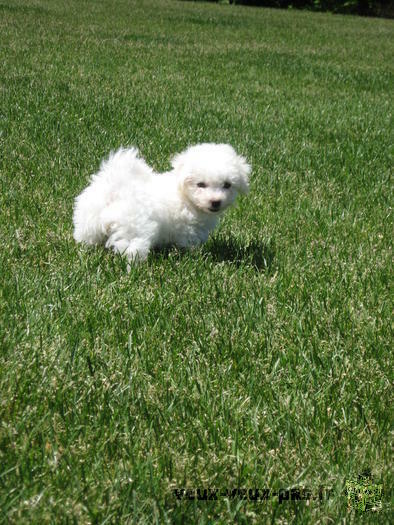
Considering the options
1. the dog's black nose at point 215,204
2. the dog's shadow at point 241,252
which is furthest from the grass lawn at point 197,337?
the dog's black nose at point 215,204

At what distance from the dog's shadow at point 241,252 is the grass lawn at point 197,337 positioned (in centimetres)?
2

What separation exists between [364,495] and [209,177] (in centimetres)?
251

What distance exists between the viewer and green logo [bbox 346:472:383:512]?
2.11 metres

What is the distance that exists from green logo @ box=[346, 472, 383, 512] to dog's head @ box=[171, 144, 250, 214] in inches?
91.9

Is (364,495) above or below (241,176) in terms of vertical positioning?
below

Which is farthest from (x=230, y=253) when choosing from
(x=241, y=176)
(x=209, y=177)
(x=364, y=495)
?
(x=364, y=495)

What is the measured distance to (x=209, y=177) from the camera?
14.0 feet

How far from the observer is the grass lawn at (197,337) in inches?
83.9

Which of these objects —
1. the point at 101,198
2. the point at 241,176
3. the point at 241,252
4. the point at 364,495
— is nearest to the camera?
the point at 364,495

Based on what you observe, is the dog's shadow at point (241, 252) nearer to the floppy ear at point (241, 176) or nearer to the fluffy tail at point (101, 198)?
the floppy ear at point (241, 176)

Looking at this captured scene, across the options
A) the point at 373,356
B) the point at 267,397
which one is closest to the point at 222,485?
the point at 267,397

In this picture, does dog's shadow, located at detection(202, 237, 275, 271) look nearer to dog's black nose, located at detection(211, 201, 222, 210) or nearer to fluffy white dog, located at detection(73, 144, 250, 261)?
fluffy white dog, located at detection(73, 144, 250, 261)

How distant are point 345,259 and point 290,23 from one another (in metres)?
26.7

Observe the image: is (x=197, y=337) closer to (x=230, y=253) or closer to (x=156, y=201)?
(x=156, y=201)
